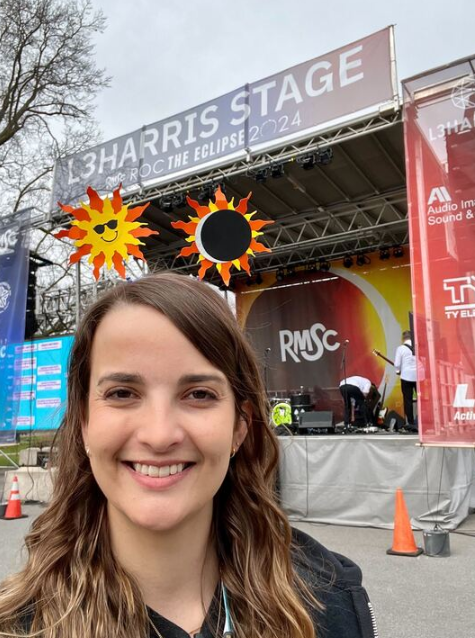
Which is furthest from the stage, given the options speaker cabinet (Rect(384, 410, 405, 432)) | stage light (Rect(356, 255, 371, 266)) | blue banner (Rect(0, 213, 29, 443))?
stage light (Rect(356, 255, 371, 266))

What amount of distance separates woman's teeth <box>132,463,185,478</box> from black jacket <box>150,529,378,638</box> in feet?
0.82

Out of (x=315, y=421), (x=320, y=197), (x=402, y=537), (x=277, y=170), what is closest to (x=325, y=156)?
(x=277, y=170)

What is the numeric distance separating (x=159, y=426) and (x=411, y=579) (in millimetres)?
3750

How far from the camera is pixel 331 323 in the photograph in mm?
12523

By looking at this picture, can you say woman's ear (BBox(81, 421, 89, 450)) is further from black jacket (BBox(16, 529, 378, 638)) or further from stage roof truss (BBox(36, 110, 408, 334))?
stage roof truss (BBox(36, 110, 408, 334))

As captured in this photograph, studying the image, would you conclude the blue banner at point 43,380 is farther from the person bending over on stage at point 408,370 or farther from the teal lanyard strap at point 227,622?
the teal lanyard strap at point 227,622

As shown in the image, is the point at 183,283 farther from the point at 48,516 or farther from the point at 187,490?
the point at 48,516

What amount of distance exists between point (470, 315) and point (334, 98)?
12.0ft

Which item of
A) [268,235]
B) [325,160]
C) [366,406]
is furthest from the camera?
[268,235]

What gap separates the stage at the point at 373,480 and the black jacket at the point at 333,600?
4169 mm

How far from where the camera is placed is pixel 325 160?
733 centimetres

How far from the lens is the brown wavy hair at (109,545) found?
2.94ft

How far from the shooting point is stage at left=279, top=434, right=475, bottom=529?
5410 mm

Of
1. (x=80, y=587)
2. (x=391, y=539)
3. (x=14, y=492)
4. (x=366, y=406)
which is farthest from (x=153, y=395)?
(x=366, y=406)
